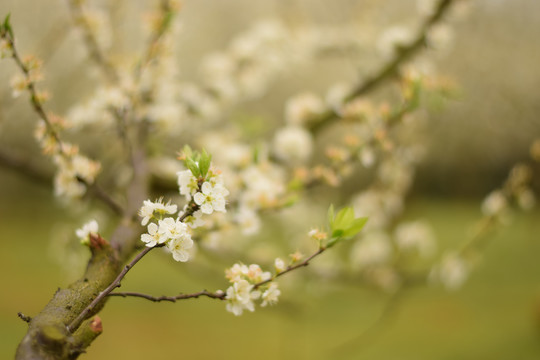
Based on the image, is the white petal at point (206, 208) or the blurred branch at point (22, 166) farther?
the blurred branch at point (22, 166)

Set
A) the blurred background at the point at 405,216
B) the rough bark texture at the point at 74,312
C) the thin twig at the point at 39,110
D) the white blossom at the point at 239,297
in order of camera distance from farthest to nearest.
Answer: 1. the blurred background at the point at 405,216
2. the thin twig at the point at 39,110
3. the white blossom at the point at 239,297
4. the rough bark texture at the point at 74,312

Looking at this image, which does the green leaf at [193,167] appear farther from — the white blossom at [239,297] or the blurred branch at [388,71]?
the blurred branch at [388,71]

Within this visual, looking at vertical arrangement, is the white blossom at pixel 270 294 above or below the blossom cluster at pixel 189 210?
below

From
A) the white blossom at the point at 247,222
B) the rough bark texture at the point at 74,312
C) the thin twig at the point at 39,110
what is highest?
the thin twig at the point at 39,110

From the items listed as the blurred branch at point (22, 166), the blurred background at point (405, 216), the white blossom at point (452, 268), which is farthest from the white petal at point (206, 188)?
the blurred background at point (405, 216)

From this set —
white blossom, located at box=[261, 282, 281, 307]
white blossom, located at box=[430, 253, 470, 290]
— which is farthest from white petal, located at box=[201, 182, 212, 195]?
white blossom, located at box=[430, 253, 470, 290]
